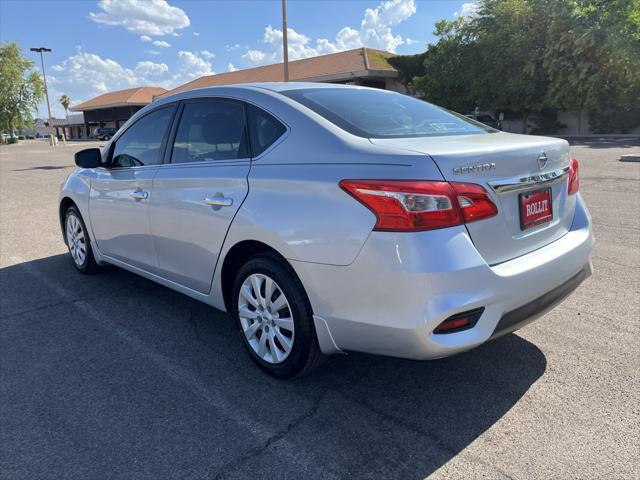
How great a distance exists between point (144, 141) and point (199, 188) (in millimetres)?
1119

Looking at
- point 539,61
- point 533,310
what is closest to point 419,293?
point 533,310

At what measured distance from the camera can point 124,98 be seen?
219ft

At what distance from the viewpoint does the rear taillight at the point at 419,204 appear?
232 centimetres

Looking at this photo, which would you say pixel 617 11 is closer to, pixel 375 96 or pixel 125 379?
pixel 375 96

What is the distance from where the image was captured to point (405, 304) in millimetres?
2357

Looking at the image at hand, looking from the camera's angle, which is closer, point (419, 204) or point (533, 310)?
point (419, 204)

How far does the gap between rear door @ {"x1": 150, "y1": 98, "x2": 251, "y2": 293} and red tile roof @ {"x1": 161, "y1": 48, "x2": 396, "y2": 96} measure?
3815 cm

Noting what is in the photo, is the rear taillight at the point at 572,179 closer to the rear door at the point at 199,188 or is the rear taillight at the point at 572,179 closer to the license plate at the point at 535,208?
the license plate at the point at 535,208

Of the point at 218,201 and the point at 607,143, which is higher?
the point at 218,201

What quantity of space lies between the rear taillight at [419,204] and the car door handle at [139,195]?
2.11m

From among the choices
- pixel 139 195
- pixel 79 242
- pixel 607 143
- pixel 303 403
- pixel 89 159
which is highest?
pixel 89 159

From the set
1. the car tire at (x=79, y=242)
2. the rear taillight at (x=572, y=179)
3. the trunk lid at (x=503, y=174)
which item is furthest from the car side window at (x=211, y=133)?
the rear taillight at (x=572, y=179)

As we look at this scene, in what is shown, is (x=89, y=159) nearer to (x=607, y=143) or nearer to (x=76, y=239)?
(x=76, y=239)

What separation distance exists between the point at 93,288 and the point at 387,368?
122 inches
